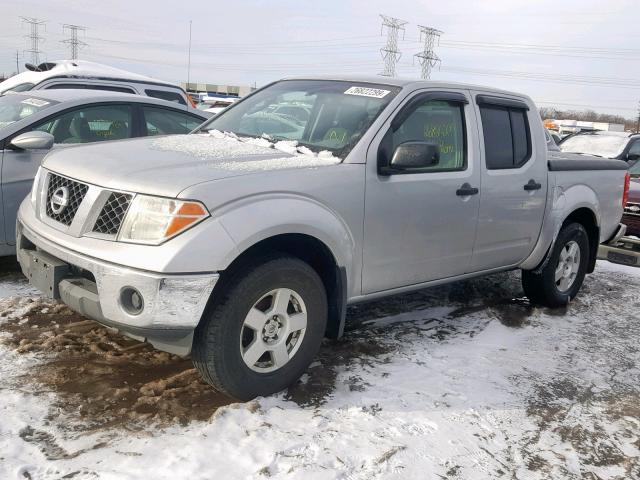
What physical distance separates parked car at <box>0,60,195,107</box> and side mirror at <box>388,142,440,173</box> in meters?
7.56

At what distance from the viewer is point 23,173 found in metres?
4.96

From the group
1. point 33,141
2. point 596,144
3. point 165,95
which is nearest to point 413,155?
point 33,141

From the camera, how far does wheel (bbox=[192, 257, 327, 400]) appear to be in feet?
10.0

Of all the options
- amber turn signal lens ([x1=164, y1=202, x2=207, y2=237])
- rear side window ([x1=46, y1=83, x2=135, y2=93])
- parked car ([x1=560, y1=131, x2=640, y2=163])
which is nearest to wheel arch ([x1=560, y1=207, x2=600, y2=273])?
amber turn signal lens ([x1=164, y1=202, x2=207, y2=237])

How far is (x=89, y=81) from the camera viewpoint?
9.91 m

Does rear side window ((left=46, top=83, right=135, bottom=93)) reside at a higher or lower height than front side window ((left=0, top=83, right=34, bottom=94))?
higher

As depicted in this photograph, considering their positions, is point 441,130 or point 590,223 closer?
point 441,130

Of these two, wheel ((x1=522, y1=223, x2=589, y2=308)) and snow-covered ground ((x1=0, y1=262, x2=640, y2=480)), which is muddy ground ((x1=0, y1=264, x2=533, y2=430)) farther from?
wheel ((x1=522, y1=223, x2=589, y2=308))

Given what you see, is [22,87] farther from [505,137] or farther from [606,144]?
[606,144]

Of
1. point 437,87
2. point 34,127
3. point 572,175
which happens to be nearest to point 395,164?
point 437,87

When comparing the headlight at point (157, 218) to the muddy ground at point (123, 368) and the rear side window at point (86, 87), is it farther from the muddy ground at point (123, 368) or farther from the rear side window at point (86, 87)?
the rear side window at point (86, 87)

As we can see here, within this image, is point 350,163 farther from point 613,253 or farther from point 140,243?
point 613,253

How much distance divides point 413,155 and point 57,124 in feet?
11.5

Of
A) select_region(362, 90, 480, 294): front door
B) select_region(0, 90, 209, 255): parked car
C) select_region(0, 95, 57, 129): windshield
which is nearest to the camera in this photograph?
select_region(362, 90, 480, 294): front door
